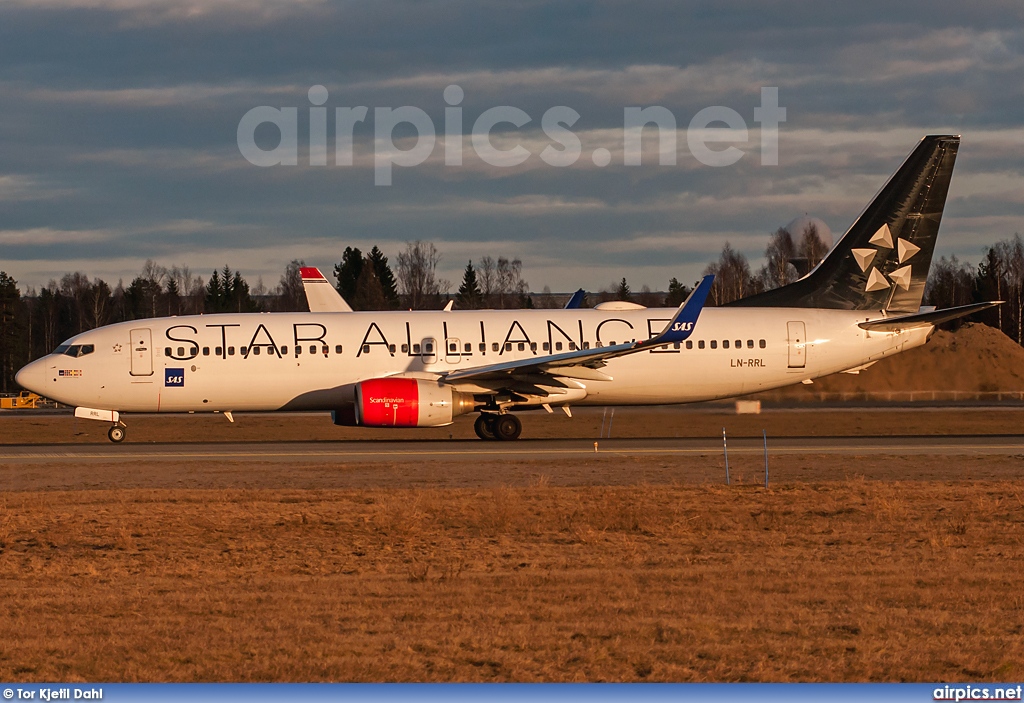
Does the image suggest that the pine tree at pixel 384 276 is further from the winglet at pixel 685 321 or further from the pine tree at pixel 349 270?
the winglet at pixel 685 321

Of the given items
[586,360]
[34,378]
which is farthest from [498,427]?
[34,378]

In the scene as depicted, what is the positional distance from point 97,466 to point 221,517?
29.0ft

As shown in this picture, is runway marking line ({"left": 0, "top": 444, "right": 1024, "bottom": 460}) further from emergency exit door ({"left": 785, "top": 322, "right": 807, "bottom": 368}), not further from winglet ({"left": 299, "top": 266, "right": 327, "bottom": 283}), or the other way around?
winglet ({"left": 299, "top": 266, "right": 327, "bottom": 283})

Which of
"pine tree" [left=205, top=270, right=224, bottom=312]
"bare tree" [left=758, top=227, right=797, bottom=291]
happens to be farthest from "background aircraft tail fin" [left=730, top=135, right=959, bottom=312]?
"pine tree" [left=205, top=270, right=224, bottom=312]

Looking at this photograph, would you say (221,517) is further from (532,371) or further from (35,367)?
(35,367)

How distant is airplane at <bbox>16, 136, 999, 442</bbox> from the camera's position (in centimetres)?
2956

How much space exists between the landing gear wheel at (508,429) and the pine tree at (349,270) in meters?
71.8

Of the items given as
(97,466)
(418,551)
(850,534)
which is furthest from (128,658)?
(97,466)

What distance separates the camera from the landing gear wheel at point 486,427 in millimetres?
29969

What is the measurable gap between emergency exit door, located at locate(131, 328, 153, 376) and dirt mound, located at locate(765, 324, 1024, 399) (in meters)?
19.8

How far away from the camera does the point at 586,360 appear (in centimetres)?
2834

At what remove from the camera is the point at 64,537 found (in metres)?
14.4

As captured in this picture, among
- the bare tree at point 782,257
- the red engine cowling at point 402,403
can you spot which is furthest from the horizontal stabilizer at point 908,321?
the bare tree at point 782,257

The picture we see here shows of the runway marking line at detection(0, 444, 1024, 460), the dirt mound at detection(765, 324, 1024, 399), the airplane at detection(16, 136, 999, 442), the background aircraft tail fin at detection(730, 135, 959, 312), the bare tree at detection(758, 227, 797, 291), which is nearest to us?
the runway marking line at detection(0, 444, 1024, 460)
